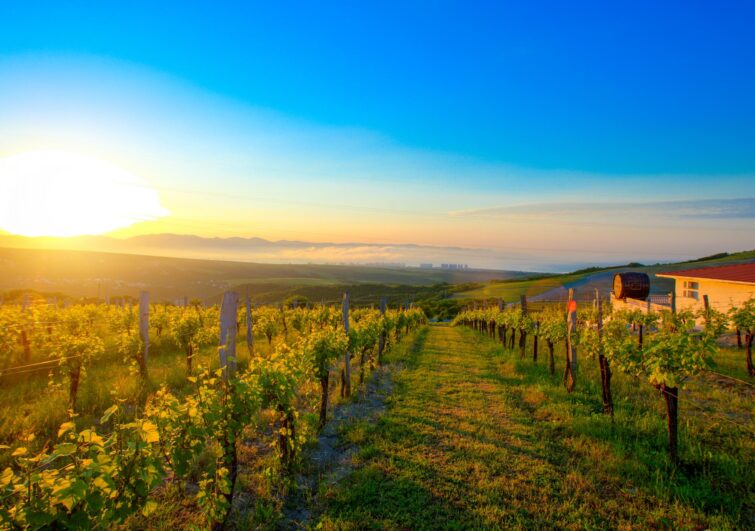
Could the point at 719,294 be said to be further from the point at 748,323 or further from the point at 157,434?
the point at 157,434

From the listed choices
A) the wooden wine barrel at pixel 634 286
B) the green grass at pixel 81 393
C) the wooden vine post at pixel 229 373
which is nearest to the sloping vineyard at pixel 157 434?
the wooden vine post at pixel 229 373

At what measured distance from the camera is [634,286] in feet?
103

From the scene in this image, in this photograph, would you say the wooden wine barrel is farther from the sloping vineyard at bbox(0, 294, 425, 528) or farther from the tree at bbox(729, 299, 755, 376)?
the sloping vineyard at bbox(0, 294, 425, 528)

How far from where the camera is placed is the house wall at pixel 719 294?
67.7ft

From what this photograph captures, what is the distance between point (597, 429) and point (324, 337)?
6275mm

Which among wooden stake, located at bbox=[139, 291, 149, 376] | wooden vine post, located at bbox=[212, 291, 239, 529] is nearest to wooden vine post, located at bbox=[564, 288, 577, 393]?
wooden vine post, located at bbox=[212, 291, 239, 529]

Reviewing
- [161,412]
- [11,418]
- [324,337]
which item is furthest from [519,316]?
[11,418]

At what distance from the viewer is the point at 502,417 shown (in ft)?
28.4

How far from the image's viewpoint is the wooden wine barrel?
1225 inches

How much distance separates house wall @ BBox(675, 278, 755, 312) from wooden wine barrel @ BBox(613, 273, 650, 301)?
488cm

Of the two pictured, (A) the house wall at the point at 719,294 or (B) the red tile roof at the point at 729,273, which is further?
(A) the house wall at the point at 719,294

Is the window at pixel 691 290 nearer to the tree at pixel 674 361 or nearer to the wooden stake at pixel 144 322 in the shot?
the tree at pixel 674 361

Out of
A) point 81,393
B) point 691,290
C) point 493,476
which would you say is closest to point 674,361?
point 493,476

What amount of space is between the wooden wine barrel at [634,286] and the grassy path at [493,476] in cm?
2740
